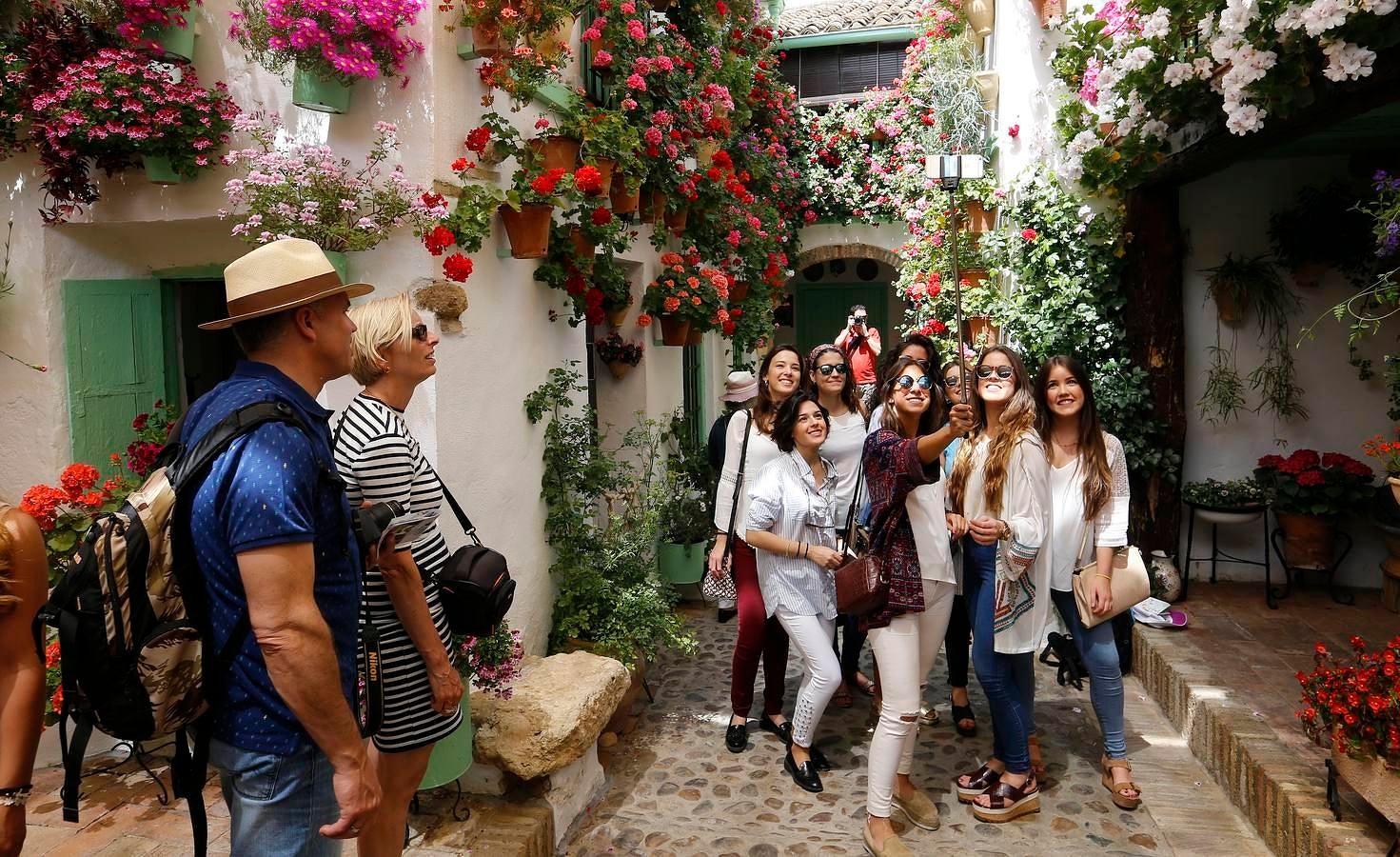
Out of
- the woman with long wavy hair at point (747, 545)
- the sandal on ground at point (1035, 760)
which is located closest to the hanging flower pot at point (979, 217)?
the woman with long wavy hair at point (747, 545)

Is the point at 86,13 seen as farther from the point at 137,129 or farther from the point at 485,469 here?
the point at 485,469

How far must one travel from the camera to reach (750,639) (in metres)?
4.53

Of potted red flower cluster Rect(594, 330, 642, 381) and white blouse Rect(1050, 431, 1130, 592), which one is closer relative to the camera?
white blouse Rect(1050, 431, 1130, 592)

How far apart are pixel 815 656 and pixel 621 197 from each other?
294 centimetres

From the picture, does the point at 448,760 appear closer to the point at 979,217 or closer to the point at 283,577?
the point at 283,577

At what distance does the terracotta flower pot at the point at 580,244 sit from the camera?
4945mm

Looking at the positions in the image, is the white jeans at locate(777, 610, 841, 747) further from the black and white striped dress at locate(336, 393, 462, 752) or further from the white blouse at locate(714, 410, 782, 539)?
the black and white striped dress at locate(336, 393, 462, 752)

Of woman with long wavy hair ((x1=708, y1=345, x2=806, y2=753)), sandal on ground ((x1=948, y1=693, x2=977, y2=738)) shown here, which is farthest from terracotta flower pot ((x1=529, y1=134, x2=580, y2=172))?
sandal on ground ((x1=948, y1=693, x2=977, y2=738))

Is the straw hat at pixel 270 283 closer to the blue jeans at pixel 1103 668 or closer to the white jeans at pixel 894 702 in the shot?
the white jeans at pixel 894 702

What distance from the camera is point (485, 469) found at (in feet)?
14.6

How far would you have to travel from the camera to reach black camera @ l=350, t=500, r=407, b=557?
2.13m

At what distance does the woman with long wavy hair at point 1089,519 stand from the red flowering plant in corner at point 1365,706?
88 centimetres

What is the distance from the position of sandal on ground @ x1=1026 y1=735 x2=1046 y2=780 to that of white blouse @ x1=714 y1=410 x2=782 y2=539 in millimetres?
1764

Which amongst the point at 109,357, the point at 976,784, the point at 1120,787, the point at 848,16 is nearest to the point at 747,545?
the point at 976,784
